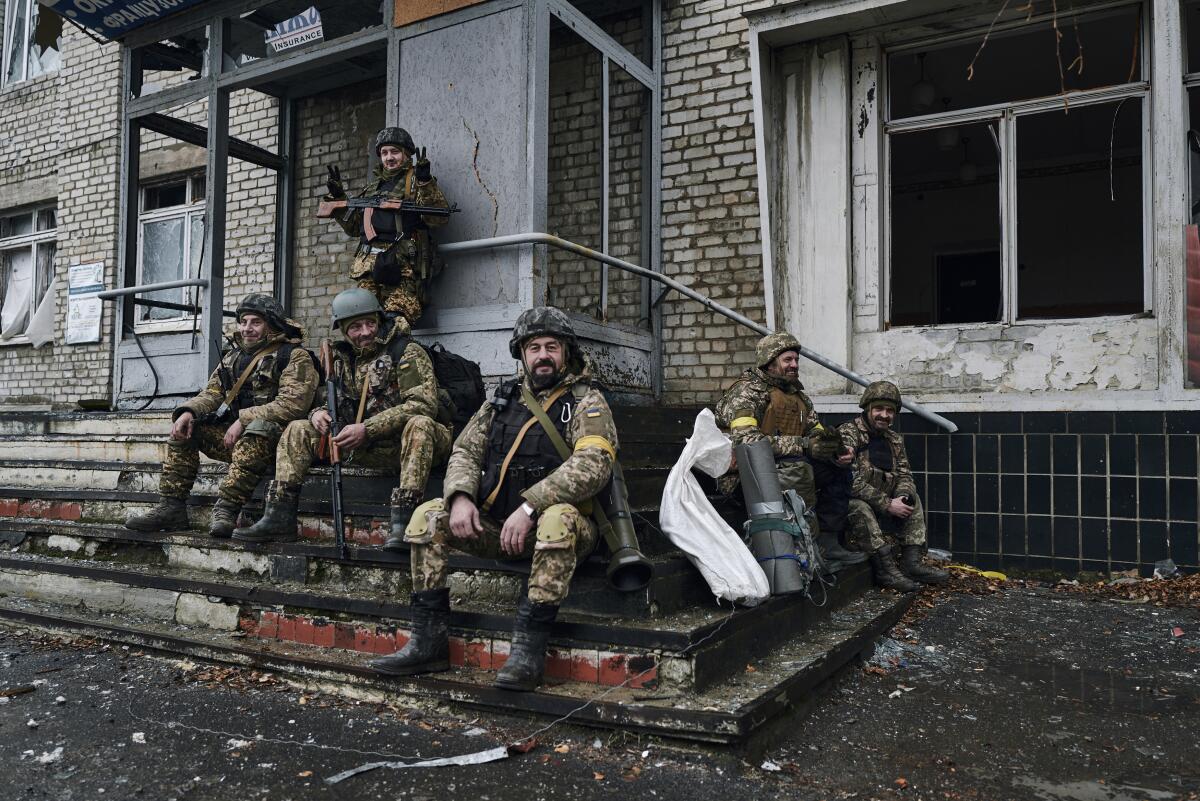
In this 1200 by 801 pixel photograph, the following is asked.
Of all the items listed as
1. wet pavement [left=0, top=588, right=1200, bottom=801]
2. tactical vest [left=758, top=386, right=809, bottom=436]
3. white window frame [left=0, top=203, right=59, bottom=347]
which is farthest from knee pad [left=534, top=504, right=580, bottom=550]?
white window frame [left=0, top=203, right=59, bottom=347]

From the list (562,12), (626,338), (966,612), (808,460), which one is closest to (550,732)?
(808,460)

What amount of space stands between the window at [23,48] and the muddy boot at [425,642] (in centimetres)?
1053

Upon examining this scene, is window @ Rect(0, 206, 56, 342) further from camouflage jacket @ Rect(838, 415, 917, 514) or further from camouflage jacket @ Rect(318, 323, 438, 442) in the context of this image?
camouflage jacket @ Rect(838, 415, 917, 514)

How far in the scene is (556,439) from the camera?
370cm

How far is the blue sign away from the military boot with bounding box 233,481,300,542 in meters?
4.77

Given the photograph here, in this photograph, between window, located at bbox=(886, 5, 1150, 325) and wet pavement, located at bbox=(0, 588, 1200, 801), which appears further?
window, located at bbox=(886, 5, 1150, 325)

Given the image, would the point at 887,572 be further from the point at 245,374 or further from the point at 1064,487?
the point at 245,374

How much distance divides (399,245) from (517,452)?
2.51 m

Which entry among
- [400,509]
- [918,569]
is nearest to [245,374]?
[400,509]

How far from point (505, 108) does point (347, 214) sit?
4.12 feet

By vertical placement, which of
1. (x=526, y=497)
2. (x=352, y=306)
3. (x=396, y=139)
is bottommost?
(x=526, y=497)

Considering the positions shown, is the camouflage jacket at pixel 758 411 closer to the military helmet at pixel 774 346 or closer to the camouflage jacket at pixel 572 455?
the military helmet at pixel 774 346

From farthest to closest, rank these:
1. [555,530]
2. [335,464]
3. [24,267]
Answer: [24,267]
[335,464]
[555,530]

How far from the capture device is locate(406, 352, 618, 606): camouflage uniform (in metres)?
3.35
